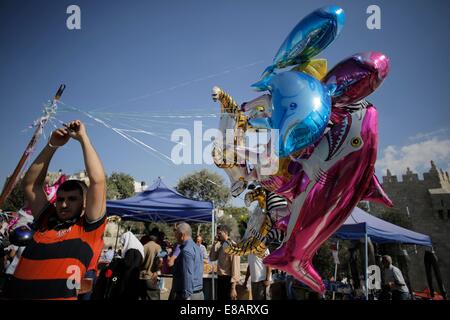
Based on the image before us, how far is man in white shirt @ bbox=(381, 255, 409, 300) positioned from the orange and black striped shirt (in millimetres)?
5709

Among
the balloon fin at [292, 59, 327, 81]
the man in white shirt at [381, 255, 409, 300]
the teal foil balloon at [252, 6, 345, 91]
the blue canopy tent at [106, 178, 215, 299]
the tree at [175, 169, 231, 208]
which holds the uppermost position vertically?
the tree at [175, 169, 231, 208]

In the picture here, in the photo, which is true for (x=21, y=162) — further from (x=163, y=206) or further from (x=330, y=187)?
(x=330, y=187)

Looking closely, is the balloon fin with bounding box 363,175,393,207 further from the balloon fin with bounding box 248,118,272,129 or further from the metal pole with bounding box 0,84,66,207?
the metal pole with bounding box 0,84,66,207

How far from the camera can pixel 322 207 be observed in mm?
1651

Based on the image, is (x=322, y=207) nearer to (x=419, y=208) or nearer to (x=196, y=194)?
(x=419, y=208)

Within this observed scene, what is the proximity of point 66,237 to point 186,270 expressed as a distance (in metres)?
2.38

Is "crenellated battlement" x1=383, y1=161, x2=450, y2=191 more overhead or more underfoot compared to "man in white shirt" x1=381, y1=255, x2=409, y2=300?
more overhead

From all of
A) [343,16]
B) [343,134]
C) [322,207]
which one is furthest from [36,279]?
[343,16]

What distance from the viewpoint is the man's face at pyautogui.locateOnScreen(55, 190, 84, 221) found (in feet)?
5.10

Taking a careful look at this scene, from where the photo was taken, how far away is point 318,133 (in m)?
1.62

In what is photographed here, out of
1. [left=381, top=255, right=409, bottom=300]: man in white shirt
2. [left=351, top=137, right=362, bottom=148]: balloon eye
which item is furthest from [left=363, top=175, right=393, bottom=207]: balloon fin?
[left=381, top=255, right=409, bottom=300]: man in white shirt

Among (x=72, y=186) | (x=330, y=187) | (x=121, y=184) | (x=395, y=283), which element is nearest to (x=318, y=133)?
(x=330, y=187)

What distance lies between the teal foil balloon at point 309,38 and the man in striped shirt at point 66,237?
3.91 ft
